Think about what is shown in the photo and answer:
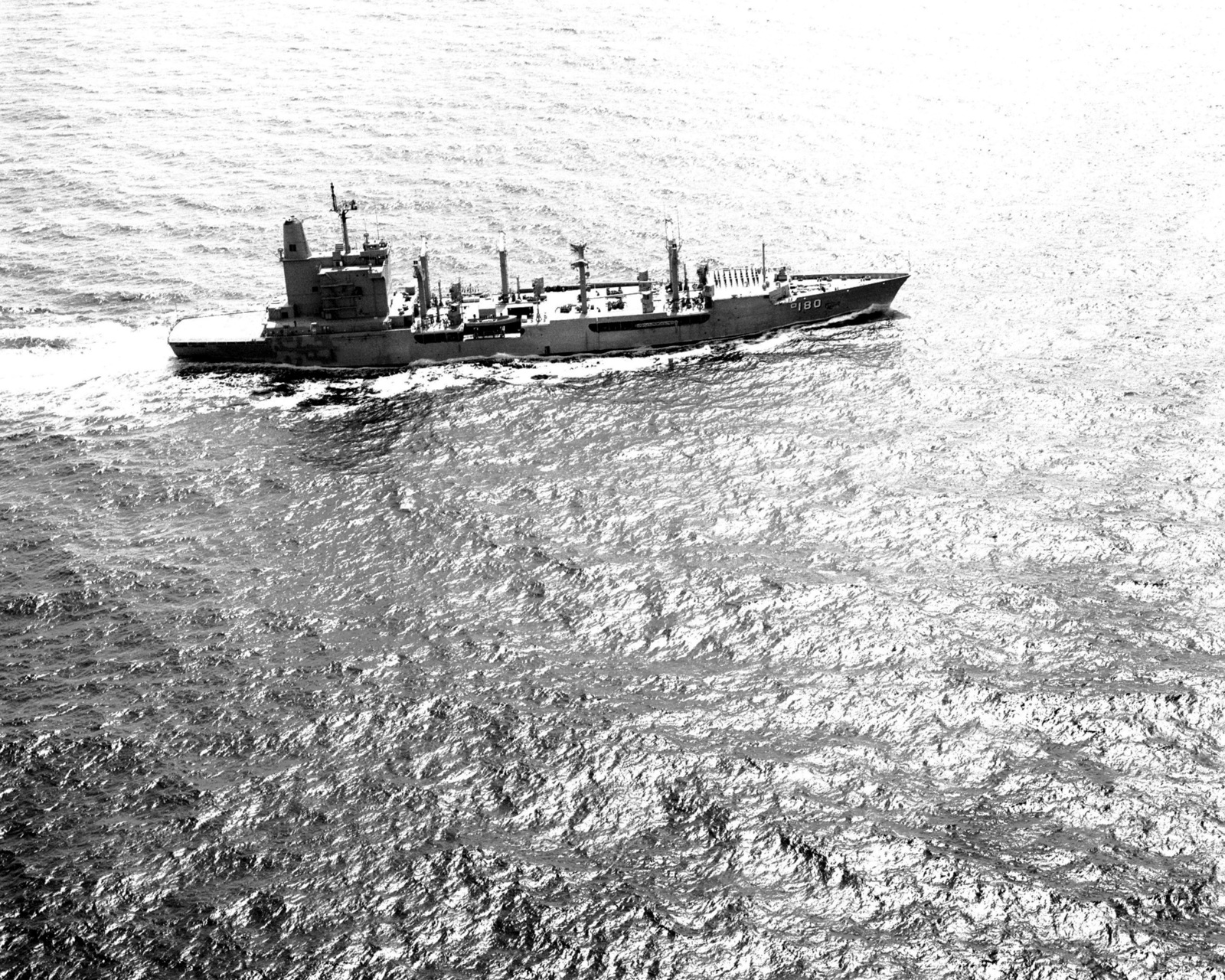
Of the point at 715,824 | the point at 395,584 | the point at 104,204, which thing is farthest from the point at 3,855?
the point at 104,204

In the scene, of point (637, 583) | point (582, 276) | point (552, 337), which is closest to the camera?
point (637, 583)

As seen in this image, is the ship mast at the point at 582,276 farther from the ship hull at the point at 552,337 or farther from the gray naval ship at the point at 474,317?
the ship hull at the point at 552,337

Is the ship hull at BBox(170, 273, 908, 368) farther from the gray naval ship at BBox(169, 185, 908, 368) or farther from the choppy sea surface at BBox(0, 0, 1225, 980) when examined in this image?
the choppy sea surface at BBox(0, 0, 1225, 980)

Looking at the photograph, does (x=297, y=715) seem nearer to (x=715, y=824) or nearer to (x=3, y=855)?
(x=3, y=855)

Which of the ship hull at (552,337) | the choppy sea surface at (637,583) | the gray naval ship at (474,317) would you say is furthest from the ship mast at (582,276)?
the choppy sea surface at (637,583)

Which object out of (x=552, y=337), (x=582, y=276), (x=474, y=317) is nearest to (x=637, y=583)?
(x=552, y=337)

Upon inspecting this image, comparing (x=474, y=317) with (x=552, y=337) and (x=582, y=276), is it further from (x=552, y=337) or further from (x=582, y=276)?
(x=582, y=276)
